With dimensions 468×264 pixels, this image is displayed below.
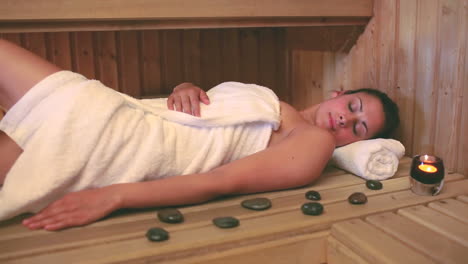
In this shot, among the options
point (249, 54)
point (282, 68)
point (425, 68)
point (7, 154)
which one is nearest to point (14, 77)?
point (7, 154)

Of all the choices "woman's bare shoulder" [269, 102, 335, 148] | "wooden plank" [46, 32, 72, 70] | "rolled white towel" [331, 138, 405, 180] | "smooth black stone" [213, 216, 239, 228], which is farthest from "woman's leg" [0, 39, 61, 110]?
"wooden plank" [46, 32, 72, 70]

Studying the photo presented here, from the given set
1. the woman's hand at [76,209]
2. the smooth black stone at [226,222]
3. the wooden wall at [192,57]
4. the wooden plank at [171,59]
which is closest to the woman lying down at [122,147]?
the woman's hand at [76,209]

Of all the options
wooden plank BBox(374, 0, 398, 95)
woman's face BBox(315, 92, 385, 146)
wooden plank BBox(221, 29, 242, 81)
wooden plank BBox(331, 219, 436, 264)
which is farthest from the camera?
wooden plank BBox(221, 29, 242, 81)

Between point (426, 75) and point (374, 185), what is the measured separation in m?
0.60

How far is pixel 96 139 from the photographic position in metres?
1.45

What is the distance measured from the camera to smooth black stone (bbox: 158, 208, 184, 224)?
138 centimetres

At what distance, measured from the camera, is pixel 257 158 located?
1.61m

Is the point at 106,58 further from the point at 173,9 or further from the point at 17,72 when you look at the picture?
the point at 17,72

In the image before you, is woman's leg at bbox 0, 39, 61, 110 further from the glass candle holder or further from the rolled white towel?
the glass candle holder

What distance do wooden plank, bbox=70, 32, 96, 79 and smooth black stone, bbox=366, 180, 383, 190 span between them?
6.21 feet

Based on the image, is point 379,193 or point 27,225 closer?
point 27,225

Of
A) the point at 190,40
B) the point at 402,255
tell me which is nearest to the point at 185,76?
the point at 190,40

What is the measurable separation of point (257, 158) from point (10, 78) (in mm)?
826

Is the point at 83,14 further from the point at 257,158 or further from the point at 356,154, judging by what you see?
the point at 356,154
